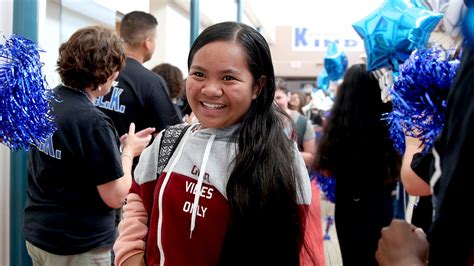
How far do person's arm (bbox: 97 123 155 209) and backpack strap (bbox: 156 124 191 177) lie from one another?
39cm

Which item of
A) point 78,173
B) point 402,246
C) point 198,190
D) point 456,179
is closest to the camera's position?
point 456,179

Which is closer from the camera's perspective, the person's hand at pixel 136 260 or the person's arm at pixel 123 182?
the person's hand at pixel 136 260

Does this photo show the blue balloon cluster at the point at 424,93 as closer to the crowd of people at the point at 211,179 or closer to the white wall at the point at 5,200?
the crowd of people at the point at 211,179

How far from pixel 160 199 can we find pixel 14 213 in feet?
3.50

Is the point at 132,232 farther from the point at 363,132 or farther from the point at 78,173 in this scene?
the point at 363,132

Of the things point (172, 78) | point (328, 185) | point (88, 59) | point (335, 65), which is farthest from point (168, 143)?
point (335, 65)

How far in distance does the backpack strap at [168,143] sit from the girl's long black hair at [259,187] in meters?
0.17

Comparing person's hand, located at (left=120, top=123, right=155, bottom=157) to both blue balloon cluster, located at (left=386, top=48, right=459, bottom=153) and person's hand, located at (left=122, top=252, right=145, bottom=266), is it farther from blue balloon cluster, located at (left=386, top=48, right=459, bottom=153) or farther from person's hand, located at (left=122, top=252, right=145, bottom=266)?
blue balloon cluster, located at (left=386, top=48, right=459, bottom=153)

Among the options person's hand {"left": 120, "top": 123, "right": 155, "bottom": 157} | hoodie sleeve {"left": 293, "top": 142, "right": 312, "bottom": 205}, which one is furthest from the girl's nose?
person's hand {"left": 120, "top": 123, "right": 155, "bottom": 157}

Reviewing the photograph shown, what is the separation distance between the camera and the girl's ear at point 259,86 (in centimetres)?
125

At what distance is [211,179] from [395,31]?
1.08 metres

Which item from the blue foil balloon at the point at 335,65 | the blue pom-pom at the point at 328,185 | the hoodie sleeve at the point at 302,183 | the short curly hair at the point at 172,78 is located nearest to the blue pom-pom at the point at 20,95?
the hoodie sleeve at the point at 302,183

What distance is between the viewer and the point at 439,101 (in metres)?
1.00

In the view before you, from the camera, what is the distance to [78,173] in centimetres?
159
